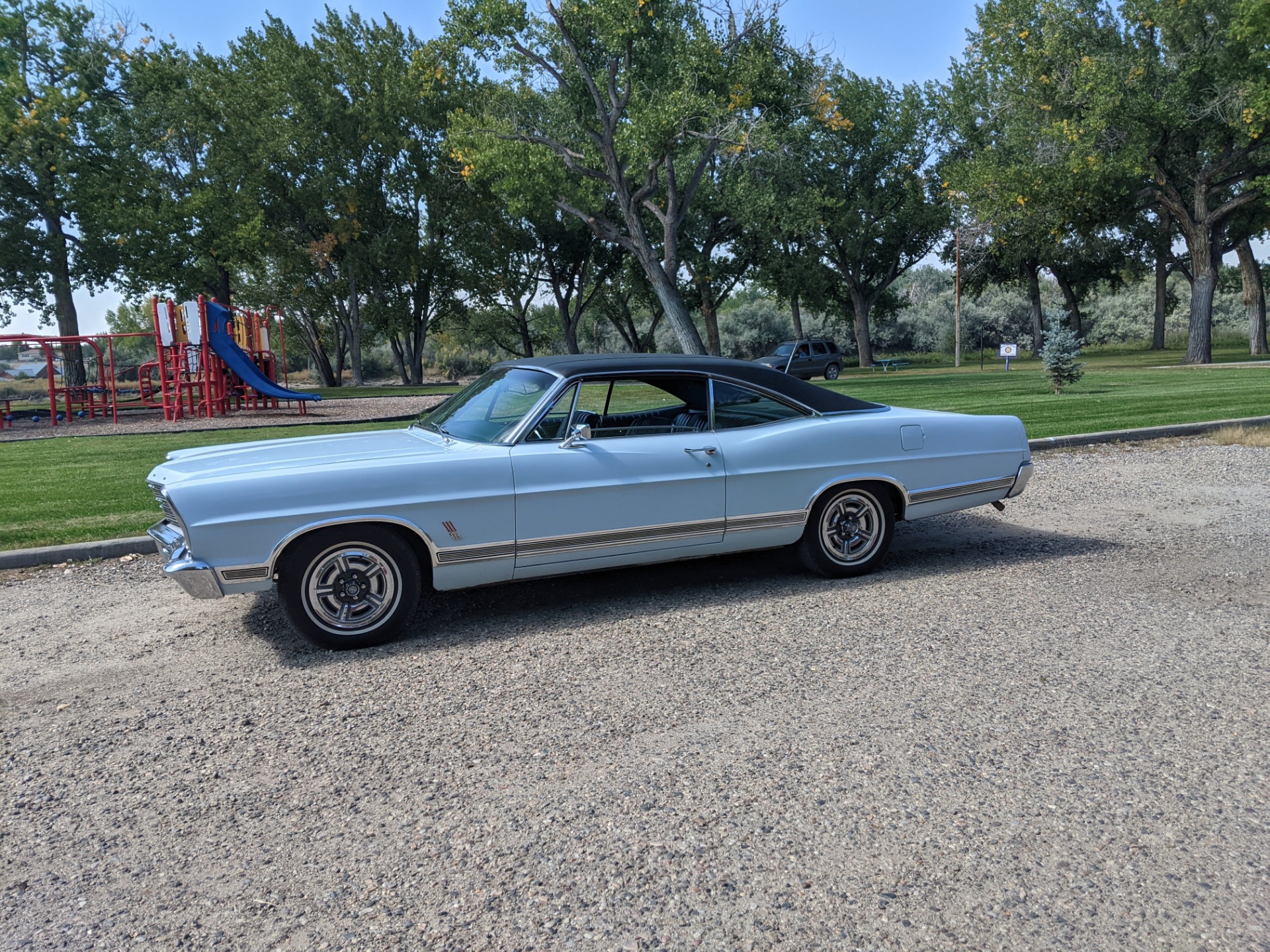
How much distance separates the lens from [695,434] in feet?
17.6

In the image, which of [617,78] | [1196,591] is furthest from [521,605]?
[617,78]

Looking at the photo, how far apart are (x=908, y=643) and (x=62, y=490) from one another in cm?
850

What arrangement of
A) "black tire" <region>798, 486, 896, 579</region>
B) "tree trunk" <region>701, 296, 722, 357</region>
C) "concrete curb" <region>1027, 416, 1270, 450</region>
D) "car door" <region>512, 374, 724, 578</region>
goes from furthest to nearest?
1. "tree trunk" <region>701, 296, 722, 357</region>
2. "concrete curb" <region>1027, 416, 1270, 450</region>
3. "black tire" <region>798, 486, 896, 579</region>
4. "car door" <region>512, 374, 724, 578</region>

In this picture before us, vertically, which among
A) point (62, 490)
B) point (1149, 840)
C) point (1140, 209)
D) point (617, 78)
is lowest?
point (1149, 840)

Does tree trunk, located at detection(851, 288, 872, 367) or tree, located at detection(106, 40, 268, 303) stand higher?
tree, located at detection(106, 40, 268, 303)

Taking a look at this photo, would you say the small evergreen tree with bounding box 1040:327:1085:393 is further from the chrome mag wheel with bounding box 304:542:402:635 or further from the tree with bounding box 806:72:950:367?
the tree with bounding box 806:72:950:367

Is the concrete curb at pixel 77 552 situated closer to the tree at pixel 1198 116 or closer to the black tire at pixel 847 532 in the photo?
the black tire at pixel 847 532

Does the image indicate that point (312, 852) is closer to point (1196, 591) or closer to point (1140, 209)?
point (1196, 591)

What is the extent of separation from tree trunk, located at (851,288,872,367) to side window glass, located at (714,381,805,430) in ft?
137

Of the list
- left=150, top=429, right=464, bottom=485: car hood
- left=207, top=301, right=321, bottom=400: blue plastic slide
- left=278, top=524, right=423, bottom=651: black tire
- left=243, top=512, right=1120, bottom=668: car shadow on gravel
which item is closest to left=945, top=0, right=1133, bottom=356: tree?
left=207, top=301, right=321, bottom=400: blue plastic slide

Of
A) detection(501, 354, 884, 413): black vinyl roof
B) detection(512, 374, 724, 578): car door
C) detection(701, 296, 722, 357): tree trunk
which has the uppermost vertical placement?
detection(701, 296, 722, 357): tree trunk

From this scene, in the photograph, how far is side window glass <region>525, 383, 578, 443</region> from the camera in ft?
16.5

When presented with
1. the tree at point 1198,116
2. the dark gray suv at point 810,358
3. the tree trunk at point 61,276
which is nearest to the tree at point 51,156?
the tree trunk at point 61,276

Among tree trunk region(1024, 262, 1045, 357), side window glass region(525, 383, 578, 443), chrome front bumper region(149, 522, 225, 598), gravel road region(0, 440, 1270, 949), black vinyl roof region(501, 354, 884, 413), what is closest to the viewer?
gravel road region(0, 440, 1270, 949)
